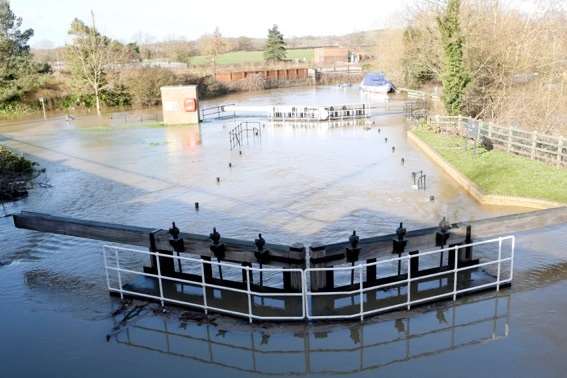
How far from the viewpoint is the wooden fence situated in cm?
1692

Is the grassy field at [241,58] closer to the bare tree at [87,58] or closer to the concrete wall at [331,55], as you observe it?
the concrete wall at [331,55]

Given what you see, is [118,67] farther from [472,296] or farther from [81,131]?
[472,296]

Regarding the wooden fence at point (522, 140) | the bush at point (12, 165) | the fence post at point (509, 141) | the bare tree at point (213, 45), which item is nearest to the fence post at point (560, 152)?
the wooden fence at point (522, 140)

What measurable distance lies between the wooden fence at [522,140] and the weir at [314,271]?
25.4 feet

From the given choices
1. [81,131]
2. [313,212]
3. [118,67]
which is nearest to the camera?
[313,212]

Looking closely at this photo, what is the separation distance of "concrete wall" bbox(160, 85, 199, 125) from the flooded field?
31.2 feet

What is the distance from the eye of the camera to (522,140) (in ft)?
63.8

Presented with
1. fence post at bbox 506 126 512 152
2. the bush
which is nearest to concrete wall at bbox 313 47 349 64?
fence post at bbox 506 126 512 152

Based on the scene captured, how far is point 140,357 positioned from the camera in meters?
7.24

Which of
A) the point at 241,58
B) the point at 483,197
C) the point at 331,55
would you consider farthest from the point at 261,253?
the point at 331,55

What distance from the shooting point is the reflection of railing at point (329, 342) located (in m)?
6.97

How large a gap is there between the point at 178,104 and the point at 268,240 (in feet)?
77.5

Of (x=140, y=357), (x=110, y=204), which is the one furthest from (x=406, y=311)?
(x=110, y=204)

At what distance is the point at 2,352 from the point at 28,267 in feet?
11.5
